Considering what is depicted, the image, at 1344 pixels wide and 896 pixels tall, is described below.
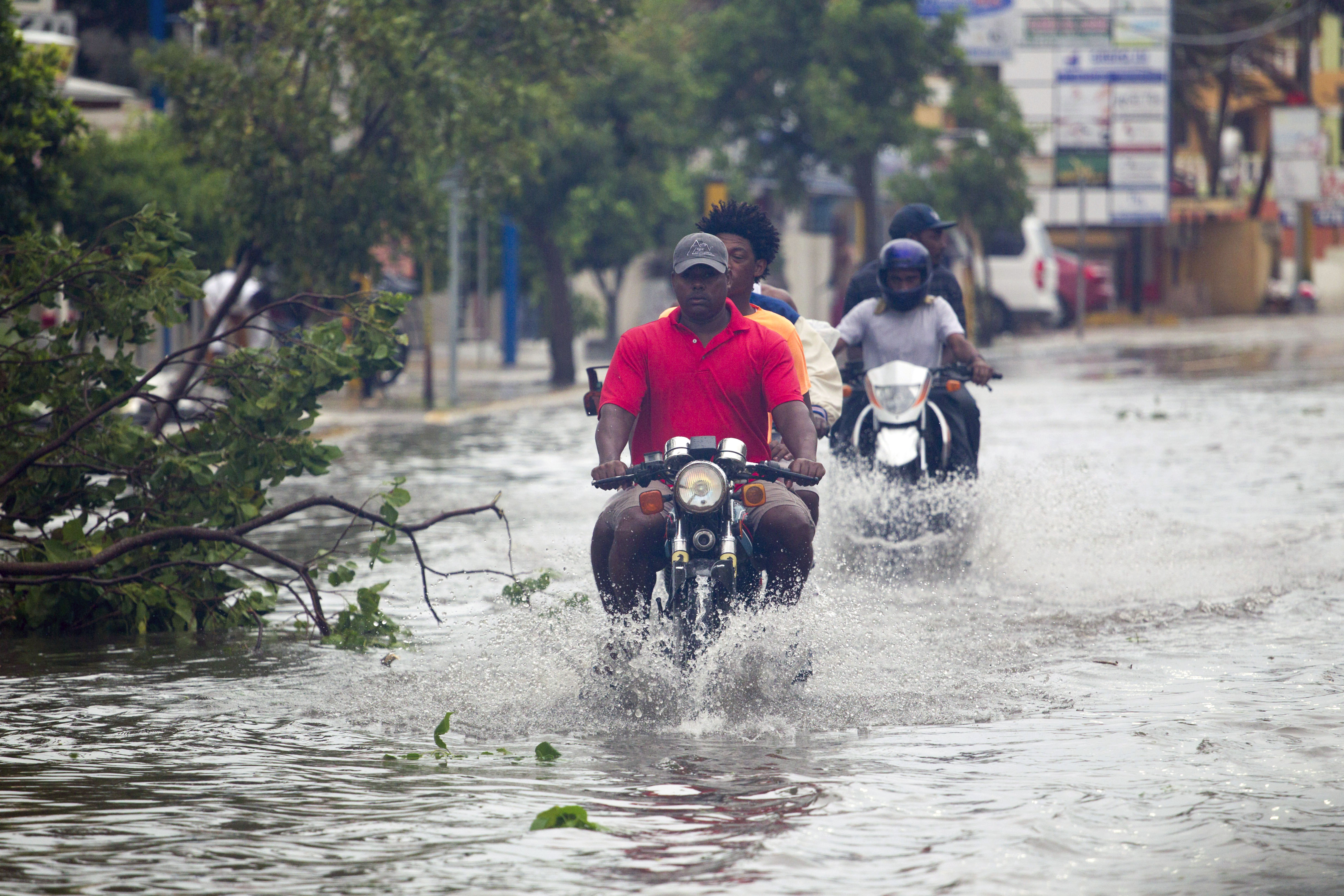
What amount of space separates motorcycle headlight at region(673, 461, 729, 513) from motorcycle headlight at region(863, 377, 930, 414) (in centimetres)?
421

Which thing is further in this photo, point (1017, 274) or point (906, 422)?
point (1017, 274)

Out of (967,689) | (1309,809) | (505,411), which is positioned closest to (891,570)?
(967,689)

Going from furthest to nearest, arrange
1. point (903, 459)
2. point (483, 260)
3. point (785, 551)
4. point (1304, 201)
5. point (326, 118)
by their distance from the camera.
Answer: point (1304, 201) → point (483, 260) → point (326, 118) → point (903, 459) → point (785, 551)

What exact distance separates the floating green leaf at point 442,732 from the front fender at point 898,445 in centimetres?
441

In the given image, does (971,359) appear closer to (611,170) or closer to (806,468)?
(806,468)

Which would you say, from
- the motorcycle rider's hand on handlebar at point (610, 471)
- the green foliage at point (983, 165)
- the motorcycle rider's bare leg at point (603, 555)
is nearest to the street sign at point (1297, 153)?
the green foliage at point (983, 165)

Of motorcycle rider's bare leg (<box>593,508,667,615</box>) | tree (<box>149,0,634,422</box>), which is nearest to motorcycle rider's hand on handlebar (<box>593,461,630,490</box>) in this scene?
motorcycle rider's bare leg (<box>593,508,667,615</box>)

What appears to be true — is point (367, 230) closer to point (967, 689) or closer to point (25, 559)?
point (25, 559)

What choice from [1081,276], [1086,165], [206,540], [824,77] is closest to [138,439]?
[206,540]

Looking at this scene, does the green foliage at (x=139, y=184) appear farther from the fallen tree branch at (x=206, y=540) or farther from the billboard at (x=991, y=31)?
the billboard at (x=991, y=31)

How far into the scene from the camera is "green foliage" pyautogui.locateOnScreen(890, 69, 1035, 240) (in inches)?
1435

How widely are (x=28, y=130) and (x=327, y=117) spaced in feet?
7.00

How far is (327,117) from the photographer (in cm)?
1512

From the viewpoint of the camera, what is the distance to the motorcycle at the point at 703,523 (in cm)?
639
